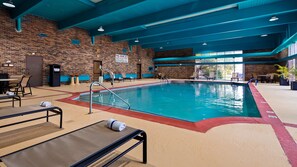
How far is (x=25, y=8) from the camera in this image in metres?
6.06

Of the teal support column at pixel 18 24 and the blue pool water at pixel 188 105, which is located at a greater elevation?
the teal support column at pixel 18 24

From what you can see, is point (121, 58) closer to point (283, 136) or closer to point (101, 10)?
point (101, 10)

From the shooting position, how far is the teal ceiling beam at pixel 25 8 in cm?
553

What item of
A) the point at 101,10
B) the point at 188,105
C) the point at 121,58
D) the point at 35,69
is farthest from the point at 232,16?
the point at 35,69

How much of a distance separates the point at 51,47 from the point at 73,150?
9.37 meters

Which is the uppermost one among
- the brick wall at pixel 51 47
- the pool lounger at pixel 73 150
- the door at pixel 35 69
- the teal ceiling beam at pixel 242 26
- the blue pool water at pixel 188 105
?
the teal ceiling beam at pixel 242 26

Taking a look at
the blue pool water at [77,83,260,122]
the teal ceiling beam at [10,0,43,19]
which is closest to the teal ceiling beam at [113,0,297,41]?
the blue pool water at [77,83,260,122]

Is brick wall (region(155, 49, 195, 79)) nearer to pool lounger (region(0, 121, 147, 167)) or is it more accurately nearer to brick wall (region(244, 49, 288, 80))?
brick wall (region(244, 49, 288, 80))

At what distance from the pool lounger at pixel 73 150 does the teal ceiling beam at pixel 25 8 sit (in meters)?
5.95

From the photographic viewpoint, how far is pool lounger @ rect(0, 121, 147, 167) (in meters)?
1.05

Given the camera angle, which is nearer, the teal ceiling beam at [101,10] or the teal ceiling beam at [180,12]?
the teal ceiling beam at [180,12]

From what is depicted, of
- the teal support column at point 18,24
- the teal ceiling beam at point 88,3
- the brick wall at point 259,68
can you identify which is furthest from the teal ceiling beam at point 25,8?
the brick wall at point 259,68

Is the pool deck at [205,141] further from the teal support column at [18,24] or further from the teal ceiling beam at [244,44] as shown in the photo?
the teal ceiling beam at [244,44]

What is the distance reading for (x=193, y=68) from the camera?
16266 mm
